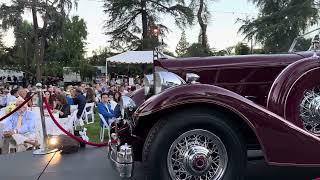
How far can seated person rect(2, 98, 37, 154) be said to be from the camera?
697 centimetres

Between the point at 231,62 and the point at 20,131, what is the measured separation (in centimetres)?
427

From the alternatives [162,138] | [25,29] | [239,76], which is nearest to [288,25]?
[239,76]

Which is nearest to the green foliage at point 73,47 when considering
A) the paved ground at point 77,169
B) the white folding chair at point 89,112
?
the white folding chair at point 89,112

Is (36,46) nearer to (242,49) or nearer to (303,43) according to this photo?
(242,49)

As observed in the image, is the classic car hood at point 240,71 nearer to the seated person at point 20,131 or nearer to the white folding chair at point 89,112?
the seated person at point 20,131

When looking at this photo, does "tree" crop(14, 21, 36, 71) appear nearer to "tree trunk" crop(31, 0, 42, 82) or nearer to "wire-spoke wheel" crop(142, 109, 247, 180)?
"tree trunk" crop(31, 0, 42, 82)

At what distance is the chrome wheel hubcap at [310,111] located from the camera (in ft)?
12.9

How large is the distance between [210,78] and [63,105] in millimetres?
5887

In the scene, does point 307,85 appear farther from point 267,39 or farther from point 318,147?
point 267,39

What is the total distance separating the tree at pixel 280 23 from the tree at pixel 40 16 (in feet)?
78.7

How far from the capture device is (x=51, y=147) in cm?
568

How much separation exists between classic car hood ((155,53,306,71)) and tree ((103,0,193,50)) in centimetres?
3080

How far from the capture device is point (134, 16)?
36.0 m

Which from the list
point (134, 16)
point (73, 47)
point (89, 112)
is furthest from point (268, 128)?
point (73, 47)
